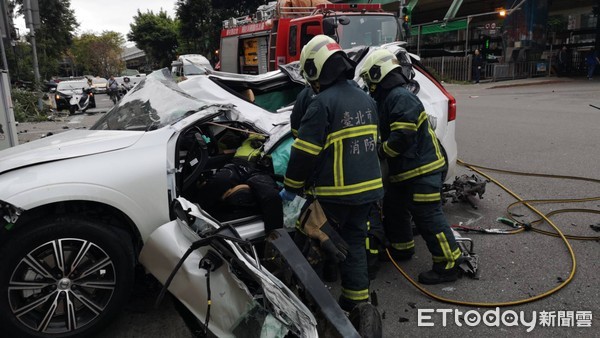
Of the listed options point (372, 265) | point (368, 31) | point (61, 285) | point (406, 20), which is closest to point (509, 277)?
point (372, 265)

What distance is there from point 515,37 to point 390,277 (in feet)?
76.0

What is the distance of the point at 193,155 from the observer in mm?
3396

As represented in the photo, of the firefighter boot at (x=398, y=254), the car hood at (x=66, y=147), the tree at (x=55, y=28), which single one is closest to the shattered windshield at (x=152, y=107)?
the car hood at (x=66, y=147)

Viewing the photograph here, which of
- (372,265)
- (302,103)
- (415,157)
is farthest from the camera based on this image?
(372,265)

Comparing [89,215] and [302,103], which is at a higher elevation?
[302,103]

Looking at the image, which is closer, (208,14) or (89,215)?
(89,215)

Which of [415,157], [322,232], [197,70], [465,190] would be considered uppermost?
[197,70]

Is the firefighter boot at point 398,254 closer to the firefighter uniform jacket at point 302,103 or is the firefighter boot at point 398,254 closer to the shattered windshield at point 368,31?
the firefighter uniform jacket at point 302,103

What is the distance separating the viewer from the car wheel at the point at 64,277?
2.60 meters

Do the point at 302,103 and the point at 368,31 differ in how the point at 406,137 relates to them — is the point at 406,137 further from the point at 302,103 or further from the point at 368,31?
the point at 368,31

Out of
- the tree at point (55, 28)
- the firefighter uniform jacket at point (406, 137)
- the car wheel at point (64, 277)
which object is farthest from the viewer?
the tree at point (55, 28)

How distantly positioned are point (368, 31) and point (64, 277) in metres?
9.03

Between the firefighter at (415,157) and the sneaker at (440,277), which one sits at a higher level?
the firefighter at (415,157)

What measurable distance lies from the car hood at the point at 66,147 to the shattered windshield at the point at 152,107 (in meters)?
0.15
